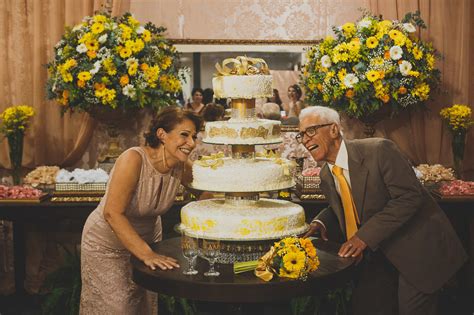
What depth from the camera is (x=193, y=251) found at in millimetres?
3305

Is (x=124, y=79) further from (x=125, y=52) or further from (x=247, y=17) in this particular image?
(x=247, y=17)

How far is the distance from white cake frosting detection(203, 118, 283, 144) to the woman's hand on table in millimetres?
635

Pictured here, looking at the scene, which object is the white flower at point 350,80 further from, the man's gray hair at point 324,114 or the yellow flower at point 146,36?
the man's gray hair at point 324,114

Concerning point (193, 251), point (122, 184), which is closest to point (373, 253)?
point (193, 251)

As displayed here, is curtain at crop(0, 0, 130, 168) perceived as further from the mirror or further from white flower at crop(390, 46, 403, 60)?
white flower at crop(390, 46, 403, 60)

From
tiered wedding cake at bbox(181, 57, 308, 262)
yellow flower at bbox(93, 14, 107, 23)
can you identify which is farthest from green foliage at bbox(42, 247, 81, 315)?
tiered wedding cake at bbox(181, 57, 308, 262)

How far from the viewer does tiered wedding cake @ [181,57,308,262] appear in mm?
3402

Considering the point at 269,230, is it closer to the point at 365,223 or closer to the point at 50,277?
the point at 365,223

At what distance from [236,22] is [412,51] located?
4.82 ft

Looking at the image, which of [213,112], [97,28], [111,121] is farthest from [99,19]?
[213,112]

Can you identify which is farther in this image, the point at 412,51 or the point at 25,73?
the point at 25,73

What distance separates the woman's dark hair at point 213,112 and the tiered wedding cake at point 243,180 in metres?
2.07

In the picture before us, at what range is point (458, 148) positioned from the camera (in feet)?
18.4

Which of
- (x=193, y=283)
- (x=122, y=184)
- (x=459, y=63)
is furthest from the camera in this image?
(x=459, y=63)
